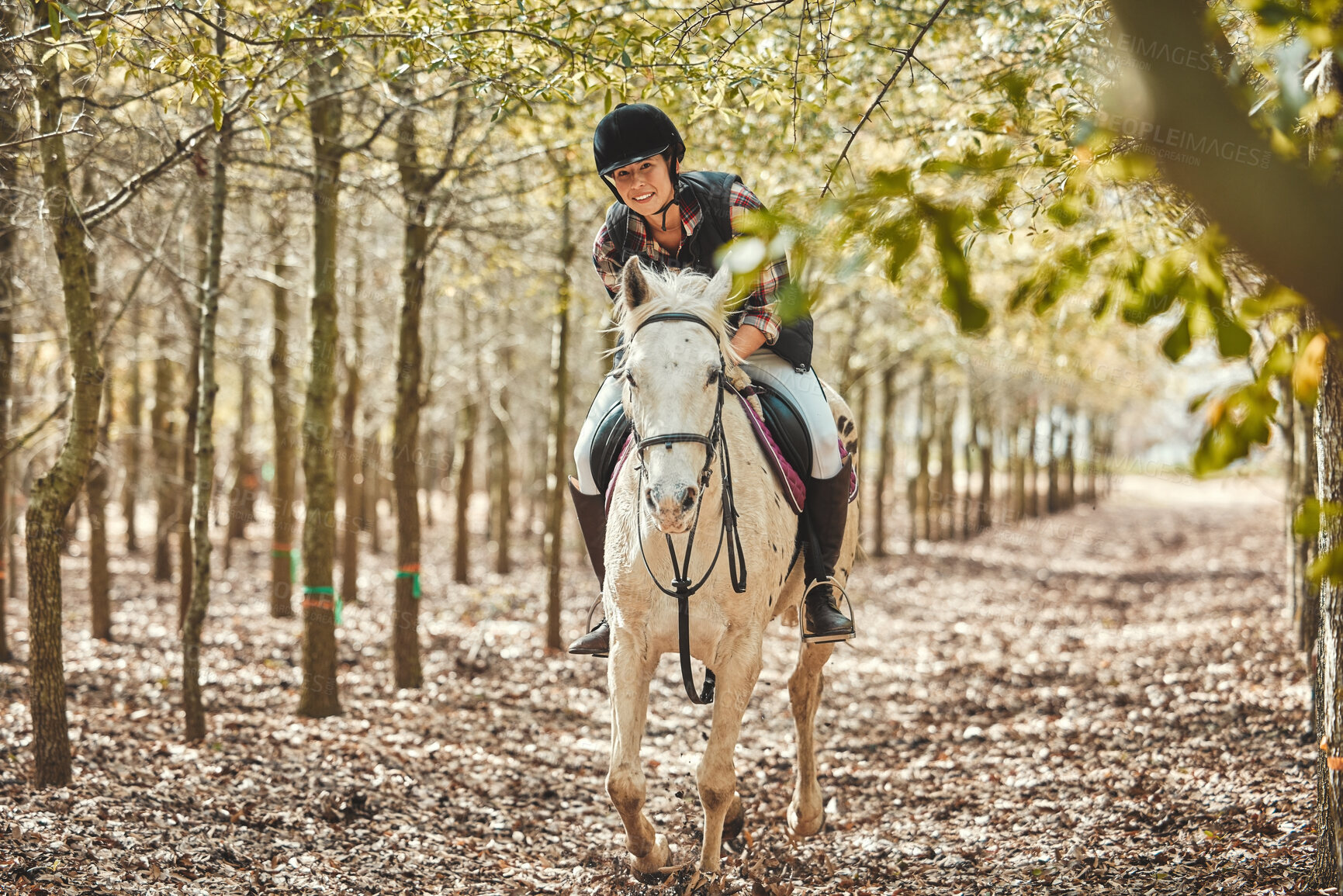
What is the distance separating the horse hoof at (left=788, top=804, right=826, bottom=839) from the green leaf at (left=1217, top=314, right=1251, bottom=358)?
4797 mm

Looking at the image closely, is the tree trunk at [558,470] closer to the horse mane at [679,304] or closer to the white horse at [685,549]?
the white horse at [685,549]

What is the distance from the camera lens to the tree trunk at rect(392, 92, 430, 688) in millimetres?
9133

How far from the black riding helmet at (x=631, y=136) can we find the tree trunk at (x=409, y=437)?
4548 mm

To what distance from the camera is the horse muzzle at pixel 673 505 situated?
11.6 ft

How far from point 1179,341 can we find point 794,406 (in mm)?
3557

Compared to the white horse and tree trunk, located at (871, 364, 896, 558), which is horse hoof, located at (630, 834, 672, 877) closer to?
the white horse

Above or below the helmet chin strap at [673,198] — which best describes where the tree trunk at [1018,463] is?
below

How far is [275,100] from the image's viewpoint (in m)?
6.75

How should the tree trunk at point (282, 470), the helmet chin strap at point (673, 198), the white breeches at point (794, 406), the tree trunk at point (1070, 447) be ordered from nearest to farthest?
the helmet chin strap at point (673, 198), the white breeches at point (794, 406), the tree trunk at point (282, 470), the tree trunk at point (1070, 447)

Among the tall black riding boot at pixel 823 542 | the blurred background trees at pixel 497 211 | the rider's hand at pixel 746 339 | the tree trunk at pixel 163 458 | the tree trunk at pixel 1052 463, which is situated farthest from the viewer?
the tree trunk at pixel 1052 463

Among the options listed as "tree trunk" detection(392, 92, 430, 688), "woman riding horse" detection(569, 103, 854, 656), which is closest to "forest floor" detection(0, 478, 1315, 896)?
"tree trunk" detection(392, 92, 430, 688)

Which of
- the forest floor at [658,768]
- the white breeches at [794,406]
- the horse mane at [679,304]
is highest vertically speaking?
the horse mane at [679,304]

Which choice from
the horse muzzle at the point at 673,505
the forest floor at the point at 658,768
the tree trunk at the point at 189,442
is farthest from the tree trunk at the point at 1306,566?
the tree trunk at the point at 189,442

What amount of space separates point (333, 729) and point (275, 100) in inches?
206
